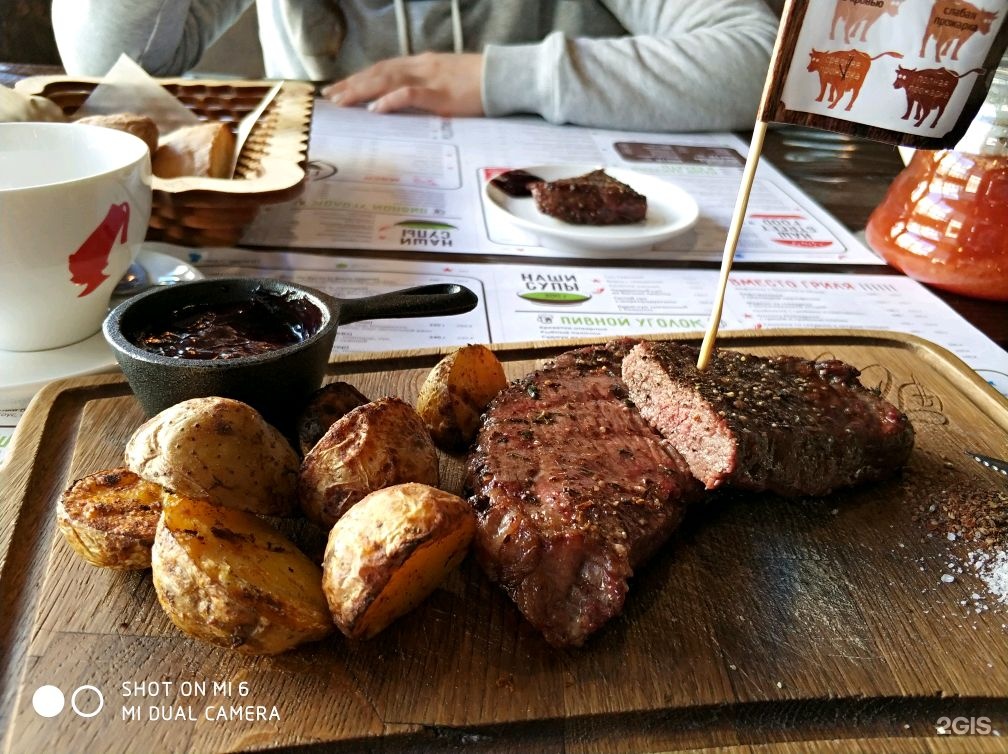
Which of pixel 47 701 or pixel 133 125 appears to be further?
pixel 133 125

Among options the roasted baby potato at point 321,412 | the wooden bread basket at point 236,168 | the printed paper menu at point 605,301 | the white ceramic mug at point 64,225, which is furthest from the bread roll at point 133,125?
the roasted baby potato at point 321,412

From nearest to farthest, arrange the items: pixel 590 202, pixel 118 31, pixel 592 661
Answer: pixel 592 661
pixel 590 202
pixel 118 31

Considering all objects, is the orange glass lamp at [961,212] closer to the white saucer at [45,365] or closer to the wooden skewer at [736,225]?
the wooden skewer at [736,225]

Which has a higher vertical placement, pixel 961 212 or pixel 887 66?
pixel 887 66

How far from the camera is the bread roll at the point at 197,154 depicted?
223 centimetres

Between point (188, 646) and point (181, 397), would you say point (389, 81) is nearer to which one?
point (181, 397)

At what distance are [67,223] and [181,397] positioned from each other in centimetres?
57

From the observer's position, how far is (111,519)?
112 cm

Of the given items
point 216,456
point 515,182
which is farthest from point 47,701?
point 515,182

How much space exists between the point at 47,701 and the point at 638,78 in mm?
3579

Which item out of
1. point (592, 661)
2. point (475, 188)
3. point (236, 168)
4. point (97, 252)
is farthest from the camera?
Result: point (475, 188)

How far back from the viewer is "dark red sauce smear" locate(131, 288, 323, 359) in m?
1.31

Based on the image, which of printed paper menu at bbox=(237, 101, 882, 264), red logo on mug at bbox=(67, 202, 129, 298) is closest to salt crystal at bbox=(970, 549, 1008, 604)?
printed paper menu at bbox=(237, 101, 882, 264)
